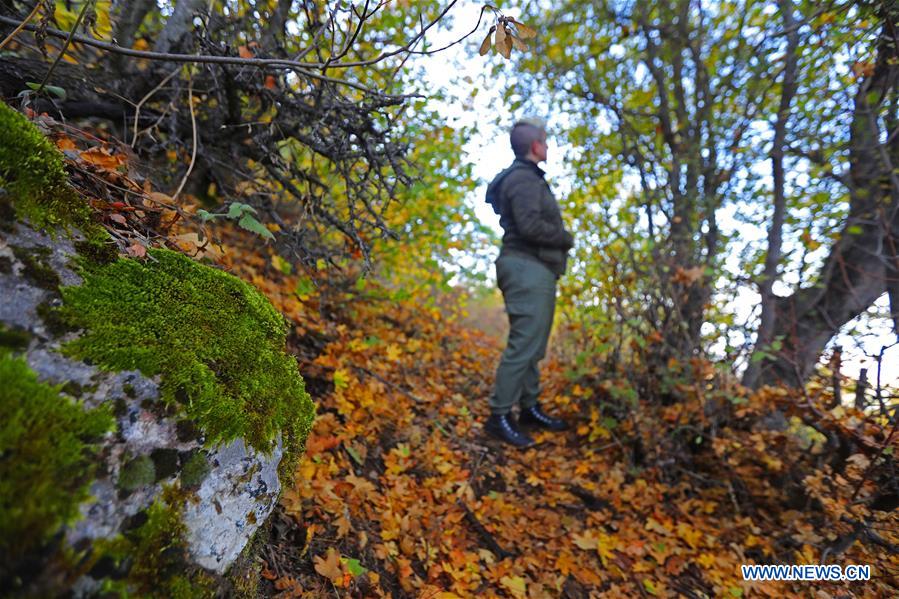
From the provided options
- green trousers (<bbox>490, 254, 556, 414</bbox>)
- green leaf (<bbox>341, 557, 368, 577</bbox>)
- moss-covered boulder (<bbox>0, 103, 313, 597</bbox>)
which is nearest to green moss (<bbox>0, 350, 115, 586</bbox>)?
moss-covered boulder (<bbox>0, 103, 313, 597</bbox>)

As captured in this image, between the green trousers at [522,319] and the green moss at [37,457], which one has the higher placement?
the green trousers at [522,319]

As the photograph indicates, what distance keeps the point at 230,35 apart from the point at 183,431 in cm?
261

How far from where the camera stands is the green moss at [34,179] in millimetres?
1081

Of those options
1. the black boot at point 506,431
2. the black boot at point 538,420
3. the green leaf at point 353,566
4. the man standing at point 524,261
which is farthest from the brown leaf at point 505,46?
the black boot at point 538,420

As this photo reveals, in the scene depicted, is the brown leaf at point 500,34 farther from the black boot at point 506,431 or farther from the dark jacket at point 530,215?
the black boot at point 506,431

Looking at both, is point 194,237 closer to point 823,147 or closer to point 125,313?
point 125,313

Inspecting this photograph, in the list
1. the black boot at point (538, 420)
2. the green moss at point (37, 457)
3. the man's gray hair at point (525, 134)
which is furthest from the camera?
the black boot at point (538, 420)

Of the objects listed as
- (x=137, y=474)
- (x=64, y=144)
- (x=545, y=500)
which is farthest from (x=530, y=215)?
(x=137, y=474)

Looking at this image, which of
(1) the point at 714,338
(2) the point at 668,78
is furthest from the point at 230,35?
(2) the point at 668,78

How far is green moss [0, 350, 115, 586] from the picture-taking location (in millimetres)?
702

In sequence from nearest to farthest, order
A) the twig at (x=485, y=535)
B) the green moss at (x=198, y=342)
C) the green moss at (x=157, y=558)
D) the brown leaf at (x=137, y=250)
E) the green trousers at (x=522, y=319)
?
the green moss at (x=157, y=558) < the green moss at (x=198, y=342) < the brown leaf at (x=137, y=250) < the twig at (x=485, y=535) < the green trousers at (x=522, y=319)

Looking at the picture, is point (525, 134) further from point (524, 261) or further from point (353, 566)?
point (353, 566)

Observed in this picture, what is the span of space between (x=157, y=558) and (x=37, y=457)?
333 mm

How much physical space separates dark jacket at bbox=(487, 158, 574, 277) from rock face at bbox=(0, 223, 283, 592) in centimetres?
288
